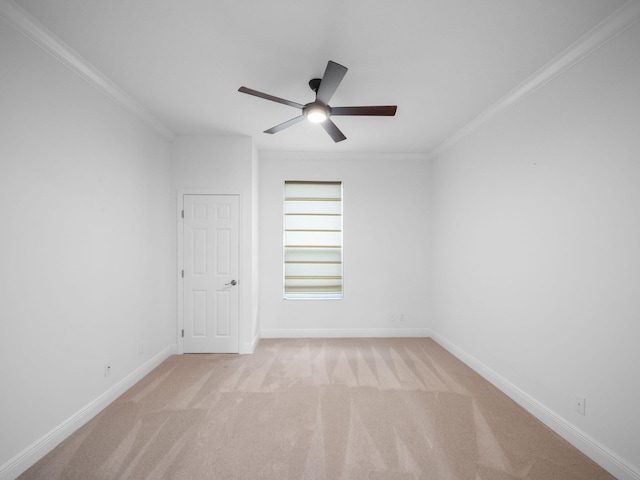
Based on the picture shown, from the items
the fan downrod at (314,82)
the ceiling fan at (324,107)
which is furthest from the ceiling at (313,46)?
the ceiling fan at (324,107)

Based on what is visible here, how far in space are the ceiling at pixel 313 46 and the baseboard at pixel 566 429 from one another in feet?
9.29

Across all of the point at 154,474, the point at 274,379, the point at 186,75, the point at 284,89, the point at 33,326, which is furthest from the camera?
the point at 274,379

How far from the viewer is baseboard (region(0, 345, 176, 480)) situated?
173 cm

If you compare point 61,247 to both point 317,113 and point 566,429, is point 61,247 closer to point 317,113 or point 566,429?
point 317,113

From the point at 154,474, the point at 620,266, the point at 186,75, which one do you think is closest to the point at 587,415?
the point at 620,266

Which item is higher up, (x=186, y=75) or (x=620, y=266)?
(x=186, y=75)

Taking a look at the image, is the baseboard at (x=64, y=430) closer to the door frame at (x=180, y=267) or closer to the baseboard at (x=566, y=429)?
the door frame at (x=180, y=267)

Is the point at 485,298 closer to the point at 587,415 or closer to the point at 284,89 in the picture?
the point at 587,415

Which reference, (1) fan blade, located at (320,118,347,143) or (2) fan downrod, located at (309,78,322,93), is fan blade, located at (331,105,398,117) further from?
(2) fan downrod, located at (309,78,322,93)

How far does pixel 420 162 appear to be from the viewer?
458cm

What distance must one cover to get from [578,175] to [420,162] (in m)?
2.63

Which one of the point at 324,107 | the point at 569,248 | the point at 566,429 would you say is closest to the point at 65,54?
A: the point at 324,107

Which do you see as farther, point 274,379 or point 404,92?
point 274,379

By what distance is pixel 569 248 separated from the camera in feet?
7.03
